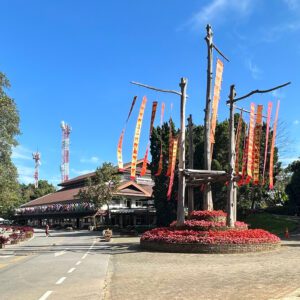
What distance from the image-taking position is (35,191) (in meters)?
128

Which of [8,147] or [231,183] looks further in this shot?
[8,147]

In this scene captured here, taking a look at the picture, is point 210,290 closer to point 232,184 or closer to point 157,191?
point 232,184

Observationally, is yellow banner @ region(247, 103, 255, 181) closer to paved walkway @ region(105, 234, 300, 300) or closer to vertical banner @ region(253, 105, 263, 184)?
vertical banner @ region(253, 105, 263, 184)

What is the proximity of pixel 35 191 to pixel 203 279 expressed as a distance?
119283mm

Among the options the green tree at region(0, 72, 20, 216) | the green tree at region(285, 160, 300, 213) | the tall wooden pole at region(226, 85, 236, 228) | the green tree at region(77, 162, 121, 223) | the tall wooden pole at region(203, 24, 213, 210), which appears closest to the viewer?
the tall wooden pole at region(226, 85, 236, 228)

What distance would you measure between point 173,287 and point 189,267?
528 centimetres

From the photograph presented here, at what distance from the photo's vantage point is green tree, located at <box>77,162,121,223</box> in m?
65.4

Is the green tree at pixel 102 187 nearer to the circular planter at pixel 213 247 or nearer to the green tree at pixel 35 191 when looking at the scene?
the circular planter at pixel 213 247

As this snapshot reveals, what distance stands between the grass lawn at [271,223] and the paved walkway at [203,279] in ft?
90.8

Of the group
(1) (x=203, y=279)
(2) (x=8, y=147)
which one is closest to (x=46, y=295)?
(1) (x=203, y=279)

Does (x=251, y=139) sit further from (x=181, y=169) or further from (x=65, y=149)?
(x=65, y=149)

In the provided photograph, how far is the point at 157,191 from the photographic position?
50.7m

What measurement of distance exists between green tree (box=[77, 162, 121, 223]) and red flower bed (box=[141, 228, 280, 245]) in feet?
130

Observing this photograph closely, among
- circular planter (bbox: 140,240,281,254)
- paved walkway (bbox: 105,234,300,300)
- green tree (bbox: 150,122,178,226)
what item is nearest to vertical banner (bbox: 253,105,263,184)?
circular planter (bbox: 140,240,281,254)
